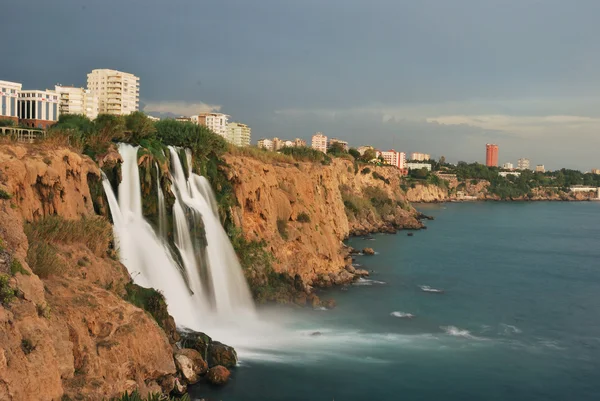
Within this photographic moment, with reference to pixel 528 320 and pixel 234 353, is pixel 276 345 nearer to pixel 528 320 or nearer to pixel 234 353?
pixel 234 353

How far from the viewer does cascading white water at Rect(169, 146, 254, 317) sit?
72.9ft

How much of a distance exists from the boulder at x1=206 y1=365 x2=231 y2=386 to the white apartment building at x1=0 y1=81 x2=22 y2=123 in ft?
149

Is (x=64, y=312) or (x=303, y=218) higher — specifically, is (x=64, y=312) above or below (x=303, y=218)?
below

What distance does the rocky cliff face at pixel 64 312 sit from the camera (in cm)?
A: 899

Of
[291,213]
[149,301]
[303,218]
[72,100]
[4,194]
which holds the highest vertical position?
[72,100]

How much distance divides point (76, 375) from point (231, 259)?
1435 centimetres

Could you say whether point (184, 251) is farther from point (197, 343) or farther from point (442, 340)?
point (442, 340)

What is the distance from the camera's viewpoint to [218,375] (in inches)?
619

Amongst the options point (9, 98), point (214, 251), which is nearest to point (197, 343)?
point (214, 251)

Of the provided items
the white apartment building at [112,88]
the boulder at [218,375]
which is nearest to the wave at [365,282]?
the boulder at [218,375]

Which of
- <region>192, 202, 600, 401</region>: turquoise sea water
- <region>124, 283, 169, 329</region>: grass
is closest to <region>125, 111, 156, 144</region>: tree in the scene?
<region>124, 283, 169, 329</region>: grass

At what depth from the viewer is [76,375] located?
10.5 metres

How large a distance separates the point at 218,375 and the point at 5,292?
7.85 metres

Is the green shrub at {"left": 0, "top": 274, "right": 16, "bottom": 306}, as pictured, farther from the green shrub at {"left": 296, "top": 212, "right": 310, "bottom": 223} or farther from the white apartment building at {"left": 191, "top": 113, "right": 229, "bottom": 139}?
the white apartment building at {"left": 191, "top": 113, "right": 229, "bottom": 139}
